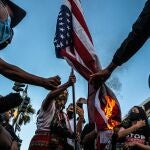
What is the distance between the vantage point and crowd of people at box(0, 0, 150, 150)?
342 centimetres

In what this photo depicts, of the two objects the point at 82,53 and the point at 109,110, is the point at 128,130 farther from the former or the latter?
the point at 82,53

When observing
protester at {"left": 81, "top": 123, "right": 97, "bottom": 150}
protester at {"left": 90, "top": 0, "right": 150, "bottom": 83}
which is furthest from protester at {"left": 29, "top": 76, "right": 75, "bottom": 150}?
protester at {"left": 90, "top": 0, "right": 150, "bottom": 83}

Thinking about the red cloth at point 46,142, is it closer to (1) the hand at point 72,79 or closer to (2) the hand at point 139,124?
(1) the hand at point 72,79

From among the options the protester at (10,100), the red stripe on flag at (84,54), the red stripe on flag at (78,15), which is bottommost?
the protester at (10,100)

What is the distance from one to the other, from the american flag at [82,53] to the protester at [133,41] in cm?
131

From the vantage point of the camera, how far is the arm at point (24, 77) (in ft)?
10.1

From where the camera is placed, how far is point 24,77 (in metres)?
3.15

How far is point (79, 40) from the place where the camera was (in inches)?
239

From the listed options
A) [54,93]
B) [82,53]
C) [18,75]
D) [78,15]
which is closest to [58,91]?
[54,93]

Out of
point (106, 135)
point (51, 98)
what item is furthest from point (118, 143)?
point (51, 98)

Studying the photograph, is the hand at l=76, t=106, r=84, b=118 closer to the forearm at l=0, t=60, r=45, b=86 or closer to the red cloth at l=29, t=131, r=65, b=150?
the red cloth at l=29, t=131, r=65, b=150

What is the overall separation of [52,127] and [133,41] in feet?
9.79

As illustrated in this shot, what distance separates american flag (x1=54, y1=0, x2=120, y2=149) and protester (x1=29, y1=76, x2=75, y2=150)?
371mm

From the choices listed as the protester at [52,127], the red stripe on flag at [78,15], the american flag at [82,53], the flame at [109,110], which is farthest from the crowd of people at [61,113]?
the red stripe on flag at [78,15]
